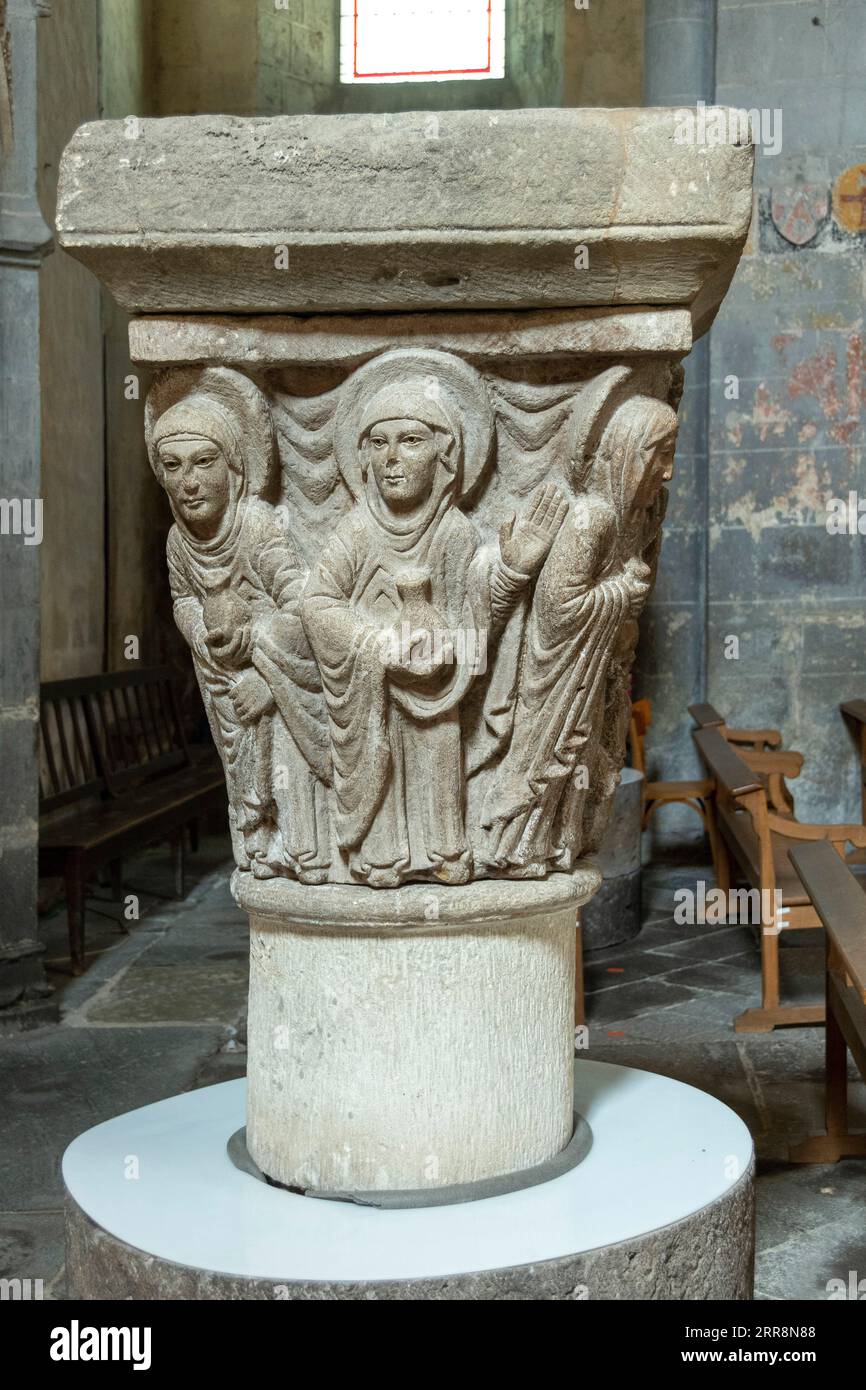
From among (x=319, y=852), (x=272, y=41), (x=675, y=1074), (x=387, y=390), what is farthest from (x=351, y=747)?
(x=272, y=41)

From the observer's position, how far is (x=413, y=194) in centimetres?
170

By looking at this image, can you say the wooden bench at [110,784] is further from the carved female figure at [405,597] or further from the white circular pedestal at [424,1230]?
the carved female figure at [405,597]

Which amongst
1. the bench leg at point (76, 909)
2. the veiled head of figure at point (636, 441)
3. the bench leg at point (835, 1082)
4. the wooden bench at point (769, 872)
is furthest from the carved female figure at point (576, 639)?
the bench leg at point (76, 909)

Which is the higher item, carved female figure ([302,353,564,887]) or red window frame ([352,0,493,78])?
red window frame ([352,0,493,78])

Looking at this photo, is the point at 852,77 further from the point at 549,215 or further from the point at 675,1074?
the point at 549,215

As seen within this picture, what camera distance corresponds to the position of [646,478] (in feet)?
6.18

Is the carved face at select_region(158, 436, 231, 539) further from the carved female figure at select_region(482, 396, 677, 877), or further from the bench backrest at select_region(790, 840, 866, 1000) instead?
the bench backrest at select_region(790, 840, 866, 1000)

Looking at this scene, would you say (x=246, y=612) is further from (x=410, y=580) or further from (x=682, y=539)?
(x=682, y=539)

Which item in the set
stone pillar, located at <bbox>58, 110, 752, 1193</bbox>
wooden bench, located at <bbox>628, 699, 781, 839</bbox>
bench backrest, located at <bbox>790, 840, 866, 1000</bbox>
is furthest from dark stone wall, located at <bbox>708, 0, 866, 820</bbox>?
stone pillar, located at <bbox>58, 110, 752, 1193</bbox>

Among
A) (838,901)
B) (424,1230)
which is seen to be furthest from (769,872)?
(424,1230)

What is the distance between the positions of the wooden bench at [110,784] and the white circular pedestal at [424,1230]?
2933 millimetres

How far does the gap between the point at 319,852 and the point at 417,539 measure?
0.45 m

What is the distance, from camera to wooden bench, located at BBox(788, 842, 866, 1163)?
8.94ft

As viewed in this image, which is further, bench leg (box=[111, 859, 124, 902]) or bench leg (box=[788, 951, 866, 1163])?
bench leg (box=[111, 859, 124, 902])
